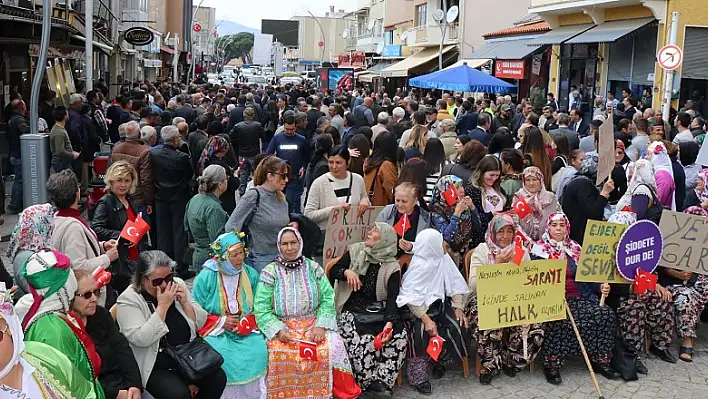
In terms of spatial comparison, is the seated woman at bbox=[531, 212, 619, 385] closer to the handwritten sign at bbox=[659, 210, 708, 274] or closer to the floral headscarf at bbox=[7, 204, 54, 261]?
the handwritten sign at bbox=[659, 210, 708, 274]

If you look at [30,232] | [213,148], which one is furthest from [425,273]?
[213,148]

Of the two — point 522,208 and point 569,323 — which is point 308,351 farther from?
point 522,208

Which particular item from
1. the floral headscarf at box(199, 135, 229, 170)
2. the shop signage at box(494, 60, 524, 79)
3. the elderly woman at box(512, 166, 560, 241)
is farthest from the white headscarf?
the shop signage at box(494, 60, 524, 79)

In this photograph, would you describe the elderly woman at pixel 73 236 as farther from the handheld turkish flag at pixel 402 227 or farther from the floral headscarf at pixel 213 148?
the floral headscarf at pixel 213 148

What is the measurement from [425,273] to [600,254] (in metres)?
1.53

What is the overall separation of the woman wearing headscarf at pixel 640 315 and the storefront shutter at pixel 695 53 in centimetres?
1438

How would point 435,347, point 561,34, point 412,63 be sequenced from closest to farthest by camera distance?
point 435,347
point 561,34
point 412,63

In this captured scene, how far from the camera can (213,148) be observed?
9641 mm

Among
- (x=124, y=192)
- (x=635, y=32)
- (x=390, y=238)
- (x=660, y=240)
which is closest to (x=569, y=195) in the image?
(x=660, y=240)

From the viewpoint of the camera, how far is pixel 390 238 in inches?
243

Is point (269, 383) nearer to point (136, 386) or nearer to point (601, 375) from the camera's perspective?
point (136, 386)

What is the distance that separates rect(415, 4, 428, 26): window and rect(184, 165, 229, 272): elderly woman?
127ft

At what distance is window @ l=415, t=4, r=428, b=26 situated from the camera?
45.4 m

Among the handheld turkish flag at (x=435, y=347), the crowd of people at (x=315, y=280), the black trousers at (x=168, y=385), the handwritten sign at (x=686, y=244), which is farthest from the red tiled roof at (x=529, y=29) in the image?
the black trousers at (x=168, y=385)
